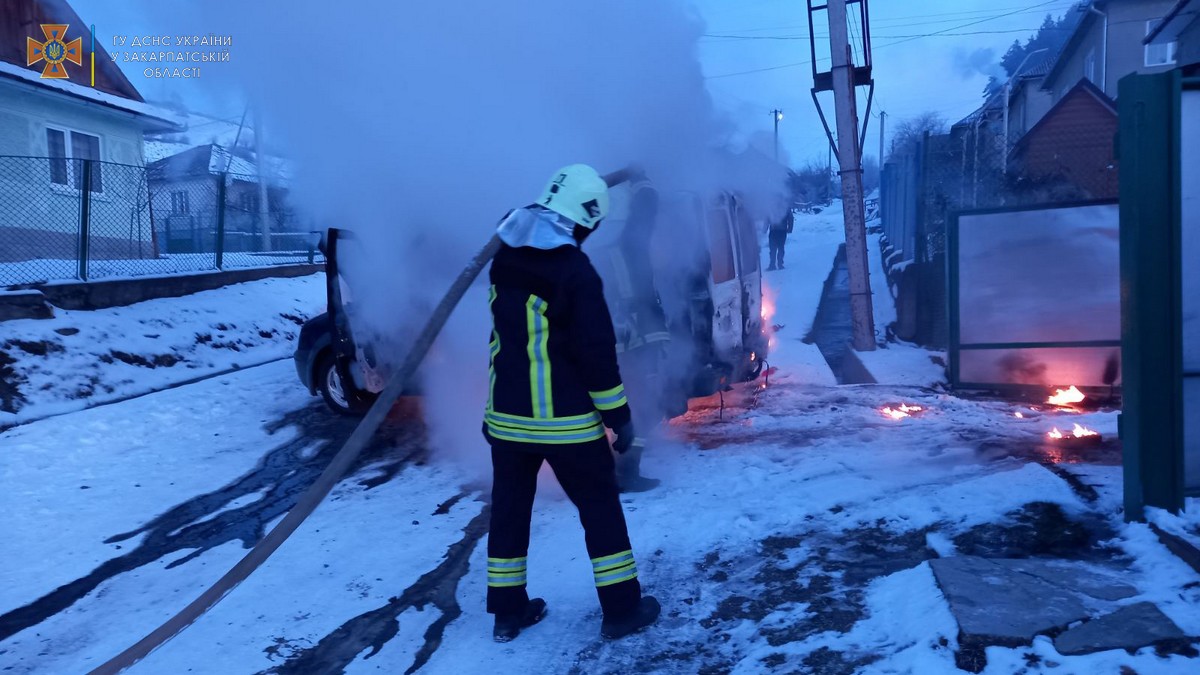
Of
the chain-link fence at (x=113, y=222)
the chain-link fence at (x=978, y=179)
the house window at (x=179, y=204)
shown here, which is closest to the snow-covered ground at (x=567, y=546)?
the chain-link fence at (x=113, y=222)

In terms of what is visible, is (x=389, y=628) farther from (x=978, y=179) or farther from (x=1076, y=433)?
(x=978, y=179)

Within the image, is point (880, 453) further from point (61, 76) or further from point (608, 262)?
point (61, 76)

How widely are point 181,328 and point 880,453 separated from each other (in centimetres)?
862

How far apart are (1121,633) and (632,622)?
1.75 m

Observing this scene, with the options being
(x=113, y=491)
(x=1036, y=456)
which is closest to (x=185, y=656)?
(x=113, y=491)

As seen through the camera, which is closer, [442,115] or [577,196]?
[577,196]

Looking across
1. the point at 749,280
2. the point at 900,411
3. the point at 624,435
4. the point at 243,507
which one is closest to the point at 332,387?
the point at 243,507

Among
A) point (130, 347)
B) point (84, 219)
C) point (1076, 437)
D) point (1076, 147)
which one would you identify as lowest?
point (1076, 437)

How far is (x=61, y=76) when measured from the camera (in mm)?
14766

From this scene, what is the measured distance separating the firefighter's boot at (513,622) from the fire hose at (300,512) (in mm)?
996

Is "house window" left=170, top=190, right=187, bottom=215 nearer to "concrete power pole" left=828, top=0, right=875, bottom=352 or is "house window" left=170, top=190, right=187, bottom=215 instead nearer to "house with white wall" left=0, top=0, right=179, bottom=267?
"house with white wall" left=0, top=0, right=179, bottom=267

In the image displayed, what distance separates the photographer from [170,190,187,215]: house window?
15430 mm

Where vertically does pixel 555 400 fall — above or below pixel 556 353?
below

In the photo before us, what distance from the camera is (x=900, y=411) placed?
752cm
